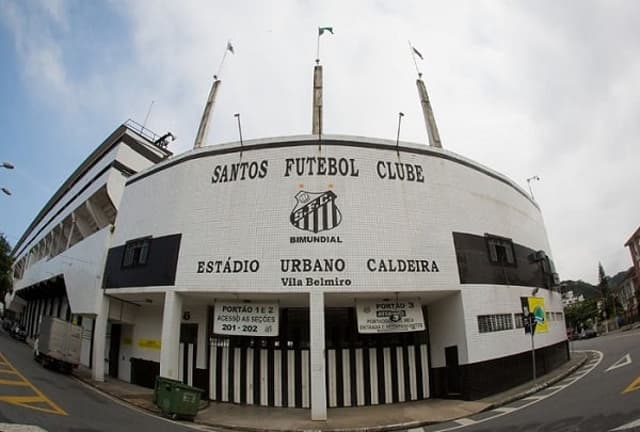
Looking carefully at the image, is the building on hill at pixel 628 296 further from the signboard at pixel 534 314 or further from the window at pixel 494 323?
the window at pixel 494 323

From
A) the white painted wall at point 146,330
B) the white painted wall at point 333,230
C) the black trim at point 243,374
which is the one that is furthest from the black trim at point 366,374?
the white painted wall at point 146,330

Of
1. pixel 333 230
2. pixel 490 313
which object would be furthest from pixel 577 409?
pixel 333 230

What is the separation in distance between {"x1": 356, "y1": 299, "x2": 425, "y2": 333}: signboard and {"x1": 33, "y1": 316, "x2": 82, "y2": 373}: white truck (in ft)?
58.9

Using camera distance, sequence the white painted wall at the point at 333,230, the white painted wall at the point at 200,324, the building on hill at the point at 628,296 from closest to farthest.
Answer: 1. the white painted wall at the point at 333,230
2. the white painted wall at the point at 200,324
3. the building on hill at the point at 628,296

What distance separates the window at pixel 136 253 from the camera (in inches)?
707

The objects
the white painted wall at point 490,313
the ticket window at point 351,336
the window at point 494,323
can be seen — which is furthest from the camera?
the ticket window at point 351,336

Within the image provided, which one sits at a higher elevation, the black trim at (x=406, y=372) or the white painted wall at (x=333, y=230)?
the white painted wall at (x=333, y=230)

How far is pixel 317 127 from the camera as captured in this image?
1930 cm

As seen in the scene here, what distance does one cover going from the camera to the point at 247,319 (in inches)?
611

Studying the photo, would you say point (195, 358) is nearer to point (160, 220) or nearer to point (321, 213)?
point (160, 220)

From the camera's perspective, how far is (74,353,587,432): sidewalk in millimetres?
12117

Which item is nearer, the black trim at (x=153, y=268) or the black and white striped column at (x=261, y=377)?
the black and white striped column at (x=261, y=377)

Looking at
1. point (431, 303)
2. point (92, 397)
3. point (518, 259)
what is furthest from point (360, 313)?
point (92, 397)

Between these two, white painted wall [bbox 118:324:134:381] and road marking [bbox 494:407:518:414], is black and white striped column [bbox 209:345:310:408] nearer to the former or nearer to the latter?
white painted wall [bbox 118:324:134:381]
